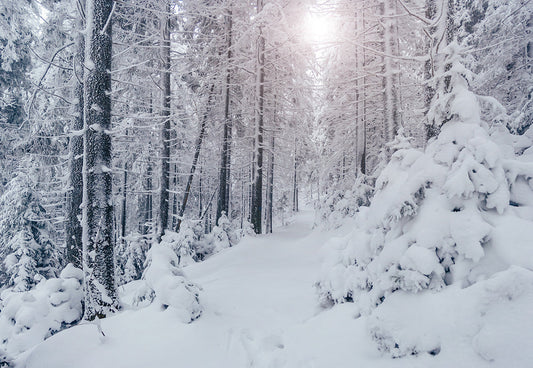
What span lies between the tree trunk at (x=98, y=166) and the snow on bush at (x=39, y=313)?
16.3 inches

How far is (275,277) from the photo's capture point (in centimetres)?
723

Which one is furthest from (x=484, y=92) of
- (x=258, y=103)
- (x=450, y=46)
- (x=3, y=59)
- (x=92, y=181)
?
(x=3, y=59)

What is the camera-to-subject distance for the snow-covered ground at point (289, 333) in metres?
2.17

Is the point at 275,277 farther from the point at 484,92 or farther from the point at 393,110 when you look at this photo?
the point at 484,92

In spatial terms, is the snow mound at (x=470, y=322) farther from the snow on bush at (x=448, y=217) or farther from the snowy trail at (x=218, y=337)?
the snowy trail at (x=218, y=337)

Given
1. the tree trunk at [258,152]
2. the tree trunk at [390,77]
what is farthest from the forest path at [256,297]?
the tree trunk at [390,77]

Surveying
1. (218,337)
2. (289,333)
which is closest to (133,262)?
(218,337)

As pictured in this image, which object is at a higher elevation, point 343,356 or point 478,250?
point 478,250

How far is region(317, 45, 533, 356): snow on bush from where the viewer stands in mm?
2596

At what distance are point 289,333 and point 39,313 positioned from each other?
432 centimetres

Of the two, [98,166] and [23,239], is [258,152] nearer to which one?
[98,166]

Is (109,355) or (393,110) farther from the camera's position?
(393,110)

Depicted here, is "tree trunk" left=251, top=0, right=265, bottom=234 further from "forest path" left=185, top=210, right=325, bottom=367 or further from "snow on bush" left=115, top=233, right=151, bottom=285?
"snow on bush" left=115, top=233, right=151, bottom=285

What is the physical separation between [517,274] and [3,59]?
17.7 metres
